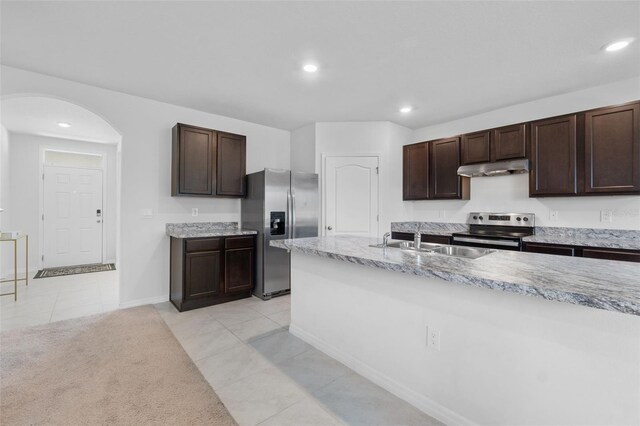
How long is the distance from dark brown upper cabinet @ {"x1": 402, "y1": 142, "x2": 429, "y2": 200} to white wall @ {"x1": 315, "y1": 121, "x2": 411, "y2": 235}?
22 centimetres

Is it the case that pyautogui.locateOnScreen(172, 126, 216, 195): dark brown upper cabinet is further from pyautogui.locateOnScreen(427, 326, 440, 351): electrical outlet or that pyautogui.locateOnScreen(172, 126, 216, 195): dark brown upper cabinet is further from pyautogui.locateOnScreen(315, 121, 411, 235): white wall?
pyautogui.locateOnScreen(427, 326, 440, 351): electrical outlet

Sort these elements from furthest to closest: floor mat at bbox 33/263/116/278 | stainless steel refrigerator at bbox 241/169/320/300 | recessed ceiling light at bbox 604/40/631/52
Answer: floor mat at bbox 33/263/116/278, stainless steel refrigerator at bbox 241/169/320/300, recessed ceiling light at bbox 604/40/631/52

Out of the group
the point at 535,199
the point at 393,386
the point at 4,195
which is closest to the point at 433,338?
the point at 393,386

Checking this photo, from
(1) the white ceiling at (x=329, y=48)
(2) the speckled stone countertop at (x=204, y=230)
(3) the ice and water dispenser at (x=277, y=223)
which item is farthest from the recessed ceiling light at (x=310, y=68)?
(2) the speckled stone countertop at (x=204, y=230)

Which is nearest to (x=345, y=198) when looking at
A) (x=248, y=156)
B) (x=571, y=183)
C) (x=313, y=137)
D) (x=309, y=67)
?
(x=313, y=137)

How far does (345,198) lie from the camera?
4613 millimetres

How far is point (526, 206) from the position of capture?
377 cm

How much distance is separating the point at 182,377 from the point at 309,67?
9.49 ft

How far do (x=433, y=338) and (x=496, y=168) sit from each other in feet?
9.35

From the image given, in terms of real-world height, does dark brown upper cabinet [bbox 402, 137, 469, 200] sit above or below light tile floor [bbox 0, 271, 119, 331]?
above

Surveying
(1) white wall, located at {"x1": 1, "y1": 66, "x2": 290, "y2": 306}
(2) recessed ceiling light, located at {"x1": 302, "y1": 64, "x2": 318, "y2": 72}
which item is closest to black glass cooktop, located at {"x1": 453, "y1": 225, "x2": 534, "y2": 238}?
(2) recessed ceiling light, located at {"x1": 302, "y1": 64, "x2": 318, "y2": 72}

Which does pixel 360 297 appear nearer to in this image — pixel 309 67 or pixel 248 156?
pixel 309 67

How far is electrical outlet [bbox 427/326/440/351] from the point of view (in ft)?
5.57

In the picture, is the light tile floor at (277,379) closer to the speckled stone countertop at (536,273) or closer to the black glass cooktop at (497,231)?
the speckled stone countertop at (536,273)
